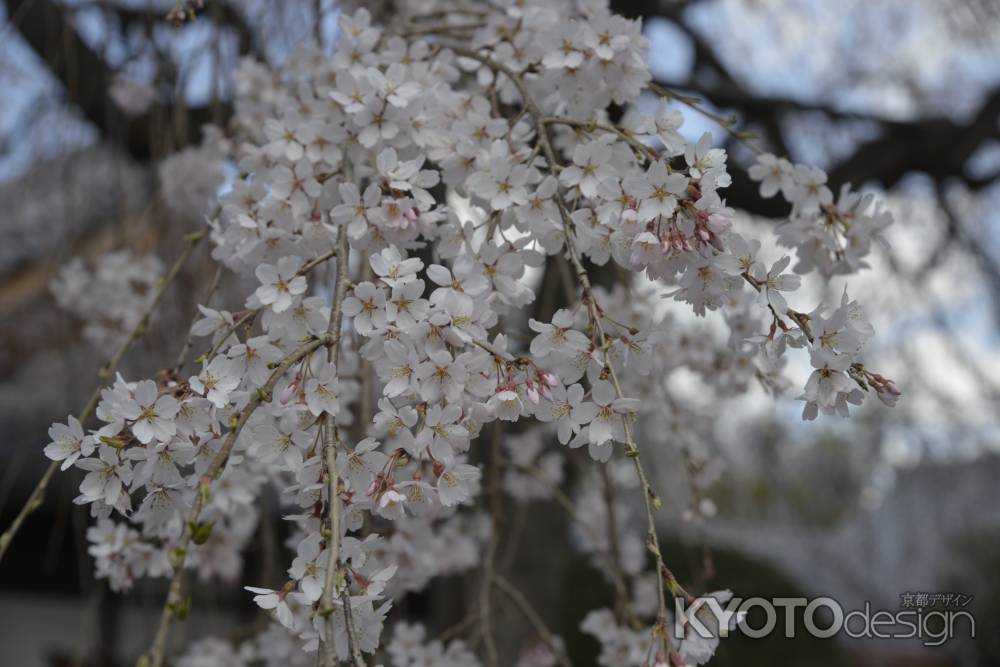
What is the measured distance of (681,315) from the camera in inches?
84.4

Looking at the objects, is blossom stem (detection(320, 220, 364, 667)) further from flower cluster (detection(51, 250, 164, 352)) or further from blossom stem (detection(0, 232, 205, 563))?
flower cluster (detection(51, 250, 164, 352))

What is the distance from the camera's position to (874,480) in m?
5.10

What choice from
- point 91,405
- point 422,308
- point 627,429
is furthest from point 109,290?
point 627,429

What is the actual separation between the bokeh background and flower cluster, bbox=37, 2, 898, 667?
0.30 meters

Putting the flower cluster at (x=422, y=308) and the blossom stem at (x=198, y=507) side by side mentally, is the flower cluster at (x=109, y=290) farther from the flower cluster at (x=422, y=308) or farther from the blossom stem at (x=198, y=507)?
the blossom stem at (x=198, y=507)

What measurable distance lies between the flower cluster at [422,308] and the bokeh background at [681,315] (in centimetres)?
30

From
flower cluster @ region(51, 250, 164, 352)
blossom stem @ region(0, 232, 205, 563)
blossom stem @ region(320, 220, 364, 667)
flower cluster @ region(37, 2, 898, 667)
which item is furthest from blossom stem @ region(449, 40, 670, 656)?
flower cluster @ region(51, 250, 164, 352)

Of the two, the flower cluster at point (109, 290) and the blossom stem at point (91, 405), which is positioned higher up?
the blossom stem at point (91, 405)

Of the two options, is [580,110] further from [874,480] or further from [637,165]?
[874,480]

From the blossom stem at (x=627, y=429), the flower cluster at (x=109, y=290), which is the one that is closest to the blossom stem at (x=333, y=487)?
the blossom stem at (x=627, y=429)

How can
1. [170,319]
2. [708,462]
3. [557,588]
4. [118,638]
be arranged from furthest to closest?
[118,638] < [557,588] < [170,319] < [708,462]

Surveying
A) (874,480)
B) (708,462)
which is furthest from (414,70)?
(874,480)

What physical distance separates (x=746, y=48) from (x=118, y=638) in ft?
13.3

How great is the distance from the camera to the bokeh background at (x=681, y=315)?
193 centimetres
